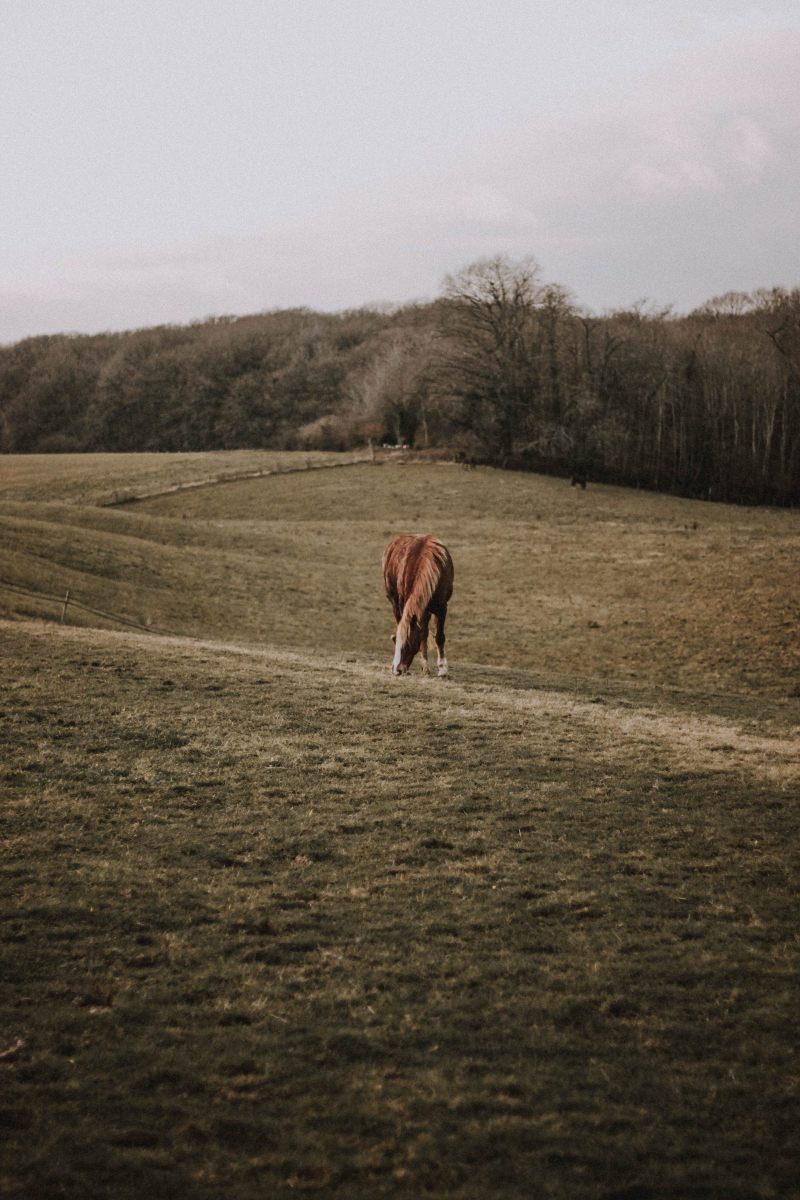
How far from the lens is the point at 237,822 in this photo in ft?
23.4

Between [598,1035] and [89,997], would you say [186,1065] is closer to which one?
→ [89,997]

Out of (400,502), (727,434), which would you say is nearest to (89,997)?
(400,502)

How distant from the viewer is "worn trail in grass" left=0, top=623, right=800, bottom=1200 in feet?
10.8

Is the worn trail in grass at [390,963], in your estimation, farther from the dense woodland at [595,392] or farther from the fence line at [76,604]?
the dense woodland at [595,392]

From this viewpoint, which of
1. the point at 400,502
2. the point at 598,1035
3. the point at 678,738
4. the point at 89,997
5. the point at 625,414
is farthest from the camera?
the point at 625,414

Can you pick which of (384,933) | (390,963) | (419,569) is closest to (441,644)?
(419,569)

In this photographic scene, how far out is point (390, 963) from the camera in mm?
4844

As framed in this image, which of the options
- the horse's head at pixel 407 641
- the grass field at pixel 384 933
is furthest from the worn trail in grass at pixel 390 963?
the horse's head at pixel 407 641

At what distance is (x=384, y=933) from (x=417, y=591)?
820cm

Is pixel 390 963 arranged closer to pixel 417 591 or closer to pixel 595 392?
pixel 417 591

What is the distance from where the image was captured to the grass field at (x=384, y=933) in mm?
3330

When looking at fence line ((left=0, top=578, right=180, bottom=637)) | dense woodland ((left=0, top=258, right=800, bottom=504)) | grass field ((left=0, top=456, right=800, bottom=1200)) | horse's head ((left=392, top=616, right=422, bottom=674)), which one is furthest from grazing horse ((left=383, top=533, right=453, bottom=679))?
dense woodland ((left=0, top=258, right=800, bottom=504))

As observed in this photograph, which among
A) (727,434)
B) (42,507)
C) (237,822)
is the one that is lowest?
(237,822)

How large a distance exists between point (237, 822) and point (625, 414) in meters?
64.1
